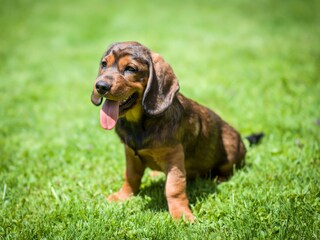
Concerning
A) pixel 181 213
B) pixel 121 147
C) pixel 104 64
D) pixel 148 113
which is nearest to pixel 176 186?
pixel 181 213

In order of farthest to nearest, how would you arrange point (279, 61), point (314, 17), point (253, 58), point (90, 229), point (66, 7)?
point (66, 7)
point (314, 17)
point (253, 58)
point (279, 61)
point (90, 229)

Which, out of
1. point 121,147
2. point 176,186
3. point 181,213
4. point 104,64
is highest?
point 104,64

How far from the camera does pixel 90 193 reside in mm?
4254

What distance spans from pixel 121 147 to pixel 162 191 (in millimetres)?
1420

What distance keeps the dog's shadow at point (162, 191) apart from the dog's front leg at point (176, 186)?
26cm

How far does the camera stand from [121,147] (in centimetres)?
552

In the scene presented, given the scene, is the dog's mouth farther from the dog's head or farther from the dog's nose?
the dog's nose

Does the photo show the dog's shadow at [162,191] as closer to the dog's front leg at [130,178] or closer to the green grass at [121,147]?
the green grass at [121,147]

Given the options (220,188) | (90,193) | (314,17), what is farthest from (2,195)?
(314,17)

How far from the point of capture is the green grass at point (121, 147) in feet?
11.3

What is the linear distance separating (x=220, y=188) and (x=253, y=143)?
4.63 feet

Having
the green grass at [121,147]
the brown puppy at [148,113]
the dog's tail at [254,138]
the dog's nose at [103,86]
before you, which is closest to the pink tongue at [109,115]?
the brown puppy at [148,113]

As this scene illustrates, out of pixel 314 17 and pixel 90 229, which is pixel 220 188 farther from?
pixel 314 17

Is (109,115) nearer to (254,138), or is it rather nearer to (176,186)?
(176,186)
